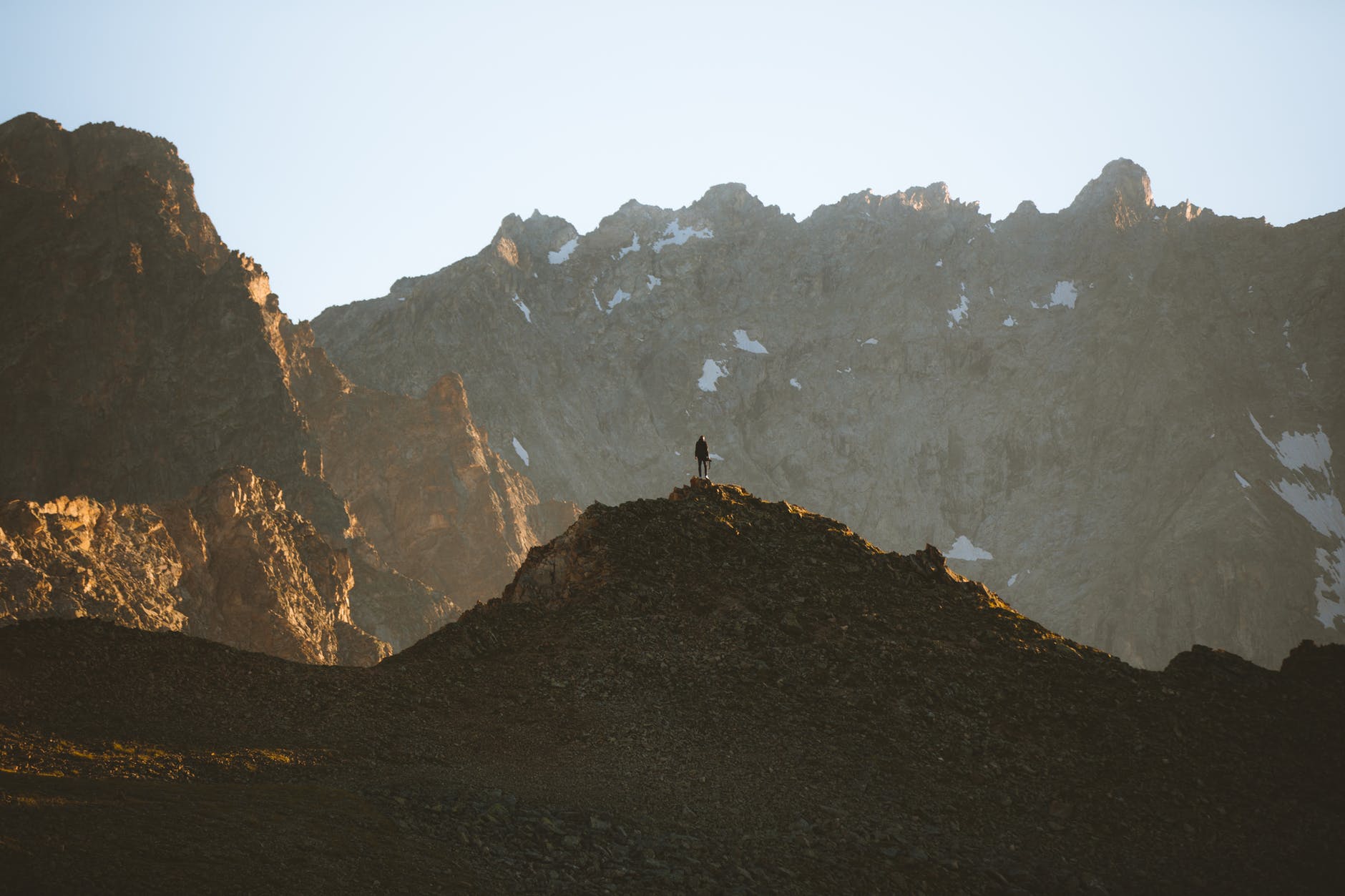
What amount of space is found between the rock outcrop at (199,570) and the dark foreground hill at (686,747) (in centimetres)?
4905

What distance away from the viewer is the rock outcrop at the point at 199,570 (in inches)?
3120

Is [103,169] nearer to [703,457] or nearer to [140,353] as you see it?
[140,353]

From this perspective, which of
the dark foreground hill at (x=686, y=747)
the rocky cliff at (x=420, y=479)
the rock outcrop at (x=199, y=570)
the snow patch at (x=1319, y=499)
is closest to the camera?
the dark foreground hill at (x=686, y=747)

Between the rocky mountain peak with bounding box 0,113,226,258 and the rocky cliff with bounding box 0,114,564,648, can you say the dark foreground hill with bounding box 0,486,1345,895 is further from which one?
the rocky mountain peak with bounding box 0,113,226,258

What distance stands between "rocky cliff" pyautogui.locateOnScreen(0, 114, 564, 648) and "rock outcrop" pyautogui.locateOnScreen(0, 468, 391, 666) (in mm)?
2738

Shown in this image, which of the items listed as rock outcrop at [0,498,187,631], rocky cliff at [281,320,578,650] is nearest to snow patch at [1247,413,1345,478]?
rocky cliff at [281,320,578,650]

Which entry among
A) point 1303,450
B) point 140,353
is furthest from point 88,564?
point 1303,450

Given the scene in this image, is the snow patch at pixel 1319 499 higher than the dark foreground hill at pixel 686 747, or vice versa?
the snow patch at pixel 1319 499

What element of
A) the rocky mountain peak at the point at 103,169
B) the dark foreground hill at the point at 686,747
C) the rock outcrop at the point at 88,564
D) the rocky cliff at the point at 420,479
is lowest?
the dark foreground hill at the point at 686,747

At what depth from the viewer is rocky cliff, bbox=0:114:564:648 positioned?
11725cm

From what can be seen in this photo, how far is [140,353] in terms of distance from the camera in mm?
126000

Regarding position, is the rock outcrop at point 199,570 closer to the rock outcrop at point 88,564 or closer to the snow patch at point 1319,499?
the rock outcrop at point 88,564

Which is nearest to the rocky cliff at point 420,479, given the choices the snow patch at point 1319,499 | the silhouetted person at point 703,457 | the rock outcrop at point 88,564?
the rock outcrop at point 88,564

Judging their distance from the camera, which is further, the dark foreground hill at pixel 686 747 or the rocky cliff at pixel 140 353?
the rocky cliff at pixel 140 353
